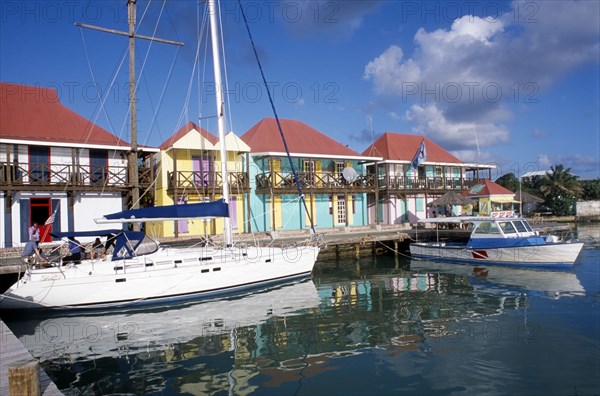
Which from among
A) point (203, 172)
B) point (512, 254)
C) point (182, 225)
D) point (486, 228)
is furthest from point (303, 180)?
point (512, 254)

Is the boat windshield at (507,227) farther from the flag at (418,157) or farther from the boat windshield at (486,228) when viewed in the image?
the flag at (418,157)

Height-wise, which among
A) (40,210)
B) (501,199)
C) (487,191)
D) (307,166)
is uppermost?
(307,166)

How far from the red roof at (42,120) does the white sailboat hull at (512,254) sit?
62.3 ft

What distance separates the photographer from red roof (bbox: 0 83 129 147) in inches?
854

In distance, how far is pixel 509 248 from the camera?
67.9 ft

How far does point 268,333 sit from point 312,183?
19.3 meters

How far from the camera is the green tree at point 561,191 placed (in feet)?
171

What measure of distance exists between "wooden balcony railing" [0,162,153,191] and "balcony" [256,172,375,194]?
795 centimetres

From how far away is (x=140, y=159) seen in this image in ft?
86.3

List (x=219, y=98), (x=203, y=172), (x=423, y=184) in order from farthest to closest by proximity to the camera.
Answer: (x=423, y=184)
(x=203, y=172)
(x=219, y=98)

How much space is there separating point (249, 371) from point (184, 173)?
759 inches

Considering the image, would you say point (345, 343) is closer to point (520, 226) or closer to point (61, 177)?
point (520, 226)

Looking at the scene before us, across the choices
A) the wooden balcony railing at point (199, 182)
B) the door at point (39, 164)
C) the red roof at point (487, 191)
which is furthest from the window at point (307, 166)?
the red roof at point (487, 191)

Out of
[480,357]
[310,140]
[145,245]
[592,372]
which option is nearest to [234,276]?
[145,245]
